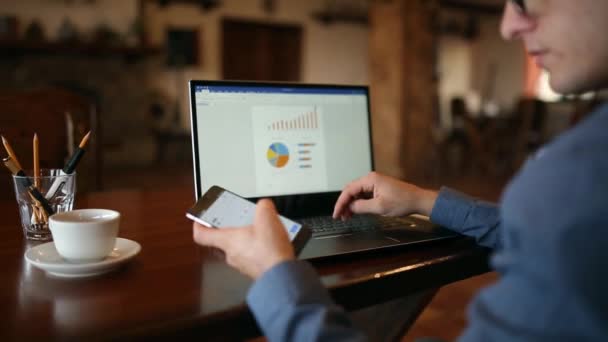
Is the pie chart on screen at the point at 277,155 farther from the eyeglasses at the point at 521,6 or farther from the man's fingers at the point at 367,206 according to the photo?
the eyeglasses at the point at 521,6

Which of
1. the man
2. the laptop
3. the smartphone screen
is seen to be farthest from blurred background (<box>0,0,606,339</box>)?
the man

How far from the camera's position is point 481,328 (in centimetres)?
41

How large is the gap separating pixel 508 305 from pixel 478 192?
4.41 m

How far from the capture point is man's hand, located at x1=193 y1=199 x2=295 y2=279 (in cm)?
55

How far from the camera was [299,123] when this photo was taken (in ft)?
3.43

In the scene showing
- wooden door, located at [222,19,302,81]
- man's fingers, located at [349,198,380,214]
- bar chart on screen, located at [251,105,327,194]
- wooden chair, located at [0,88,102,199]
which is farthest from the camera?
wooden door, located at [222,19,302,81]

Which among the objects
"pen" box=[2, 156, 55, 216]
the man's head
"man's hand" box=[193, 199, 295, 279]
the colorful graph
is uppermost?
the man's head

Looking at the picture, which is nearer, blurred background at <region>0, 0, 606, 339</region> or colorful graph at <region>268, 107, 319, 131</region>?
colorful graph at <region>268, 107, 319, 131</region>

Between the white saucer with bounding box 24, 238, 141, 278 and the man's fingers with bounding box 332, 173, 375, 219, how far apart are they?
342 mm

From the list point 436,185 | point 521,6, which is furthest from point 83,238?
point 436,185

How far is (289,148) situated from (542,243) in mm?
700

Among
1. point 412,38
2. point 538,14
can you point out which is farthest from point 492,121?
point 538,14

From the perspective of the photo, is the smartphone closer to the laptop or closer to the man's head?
the laptop

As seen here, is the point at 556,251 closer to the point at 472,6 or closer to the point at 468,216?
the point at 468,216
